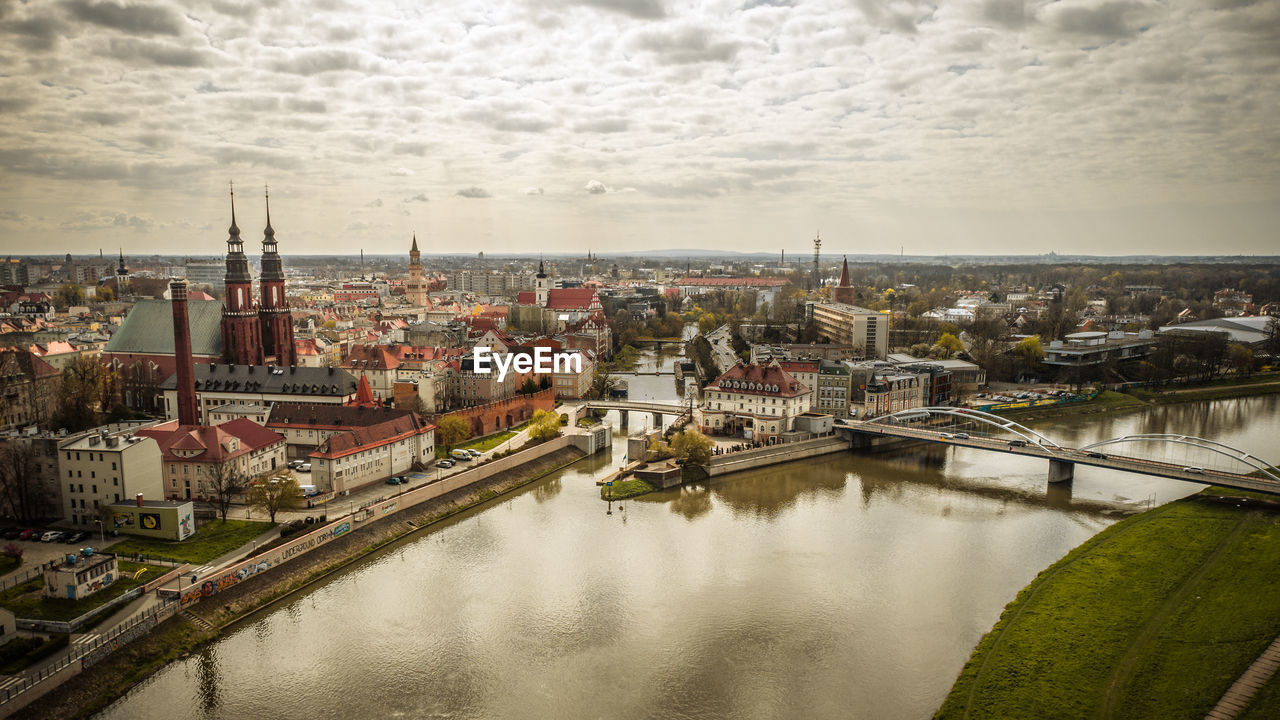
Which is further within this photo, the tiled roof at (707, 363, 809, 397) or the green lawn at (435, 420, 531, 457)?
the tiled roof at (707, 363, 809, 397)

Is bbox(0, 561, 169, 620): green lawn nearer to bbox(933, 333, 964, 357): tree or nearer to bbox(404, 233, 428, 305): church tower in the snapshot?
bbox(933, 333, 964, 357): tree

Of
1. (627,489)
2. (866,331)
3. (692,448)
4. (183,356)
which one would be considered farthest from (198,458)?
(866,331)

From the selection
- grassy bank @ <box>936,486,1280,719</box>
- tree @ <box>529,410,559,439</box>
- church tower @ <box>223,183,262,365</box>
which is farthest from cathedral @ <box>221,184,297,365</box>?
grassy bank @ <box>936,486,1280,719</box>

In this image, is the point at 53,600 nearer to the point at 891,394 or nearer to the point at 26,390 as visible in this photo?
the point at 26,390

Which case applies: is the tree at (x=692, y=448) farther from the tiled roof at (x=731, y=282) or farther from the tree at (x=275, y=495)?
the tiled roof at (x=731, y=282)

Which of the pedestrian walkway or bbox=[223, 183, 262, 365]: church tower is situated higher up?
bbox=[223, 183, 262, 365]: church tower

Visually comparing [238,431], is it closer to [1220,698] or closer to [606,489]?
[606,489]

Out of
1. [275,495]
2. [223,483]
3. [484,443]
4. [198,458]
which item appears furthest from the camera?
[484,443]
